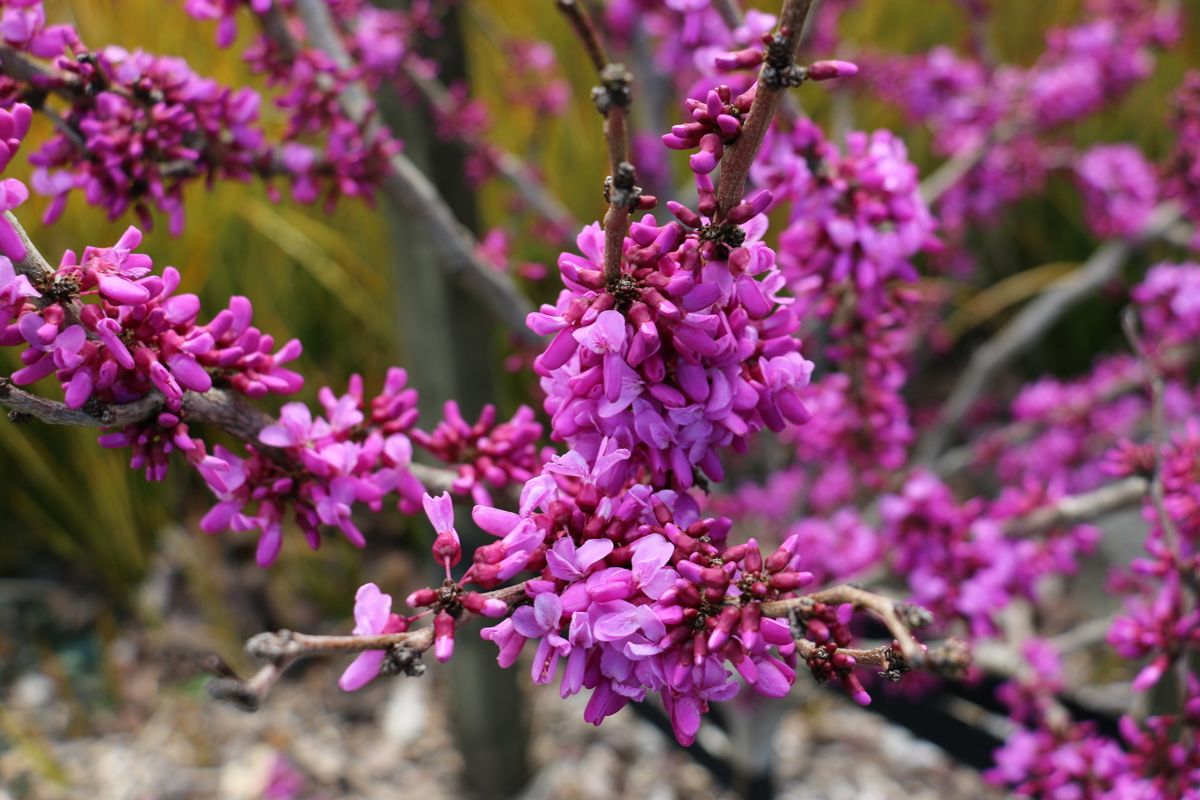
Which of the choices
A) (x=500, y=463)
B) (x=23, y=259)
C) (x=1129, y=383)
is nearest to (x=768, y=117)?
(x=500, y=463)

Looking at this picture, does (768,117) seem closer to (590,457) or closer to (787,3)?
(787,3)

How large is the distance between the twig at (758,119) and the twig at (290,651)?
0.45 m

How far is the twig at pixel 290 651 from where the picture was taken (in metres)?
0.55

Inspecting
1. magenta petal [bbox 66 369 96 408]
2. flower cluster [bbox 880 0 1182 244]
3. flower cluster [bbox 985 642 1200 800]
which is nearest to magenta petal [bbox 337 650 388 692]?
magenta petal [bbox 66 369 96 408]

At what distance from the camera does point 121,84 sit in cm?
106

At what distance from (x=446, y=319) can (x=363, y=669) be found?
134cm

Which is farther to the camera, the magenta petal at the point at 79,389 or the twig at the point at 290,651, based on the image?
the magenta petal at the point at 79,389

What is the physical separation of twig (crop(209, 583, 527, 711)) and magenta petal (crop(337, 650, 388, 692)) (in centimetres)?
2

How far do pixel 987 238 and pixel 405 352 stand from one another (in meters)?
3.28

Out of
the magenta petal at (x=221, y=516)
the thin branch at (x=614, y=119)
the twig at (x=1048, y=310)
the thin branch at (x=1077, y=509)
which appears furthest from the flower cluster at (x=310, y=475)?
the twig at (x=1048, y=310)

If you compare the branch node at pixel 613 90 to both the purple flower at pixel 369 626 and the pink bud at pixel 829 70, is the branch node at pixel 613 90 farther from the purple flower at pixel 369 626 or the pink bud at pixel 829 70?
the purple flower at pixel 369 626

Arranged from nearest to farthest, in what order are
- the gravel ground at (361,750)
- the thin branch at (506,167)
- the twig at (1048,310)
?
1. the thin branch at (506,167)
2. the twig at (1048,310)
3. the gravel ground at (361,750)

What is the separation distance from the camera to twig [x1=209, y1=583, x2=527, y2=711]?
21.5 inches

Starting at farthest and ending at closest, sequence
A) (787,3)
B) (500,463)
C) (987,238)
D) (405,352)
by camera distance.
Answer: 1. (987,238)
2. (405,352)
3. (500,463)
4. (787,3)
